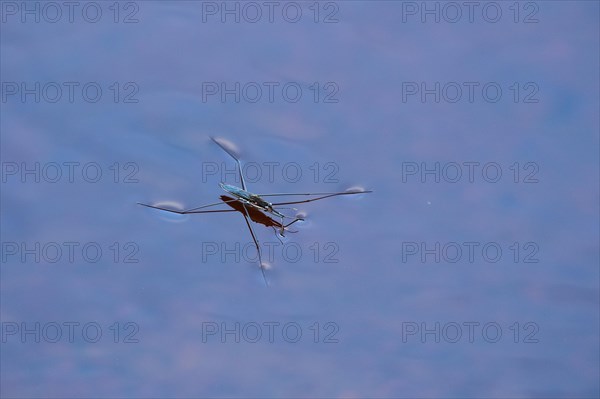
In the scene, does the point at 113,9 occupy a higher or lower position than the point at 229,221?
higher

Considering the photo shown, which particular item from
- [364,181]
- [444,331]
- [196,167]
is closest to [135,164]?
[196,167]

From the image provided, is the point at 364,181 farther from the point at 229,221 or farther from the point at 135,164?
the point at 135,164

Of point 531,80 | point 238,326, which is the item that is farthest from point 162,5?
point 531,80

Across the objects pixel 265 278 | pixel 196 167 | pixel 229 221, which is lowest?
pixel 265 278

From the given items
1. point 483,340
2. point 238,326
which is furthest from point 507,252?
point 238,326

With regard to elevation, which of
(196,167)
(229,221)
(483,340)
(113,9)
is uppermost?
(113,9)

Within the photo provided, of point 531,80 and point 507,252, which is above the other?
point 531,80

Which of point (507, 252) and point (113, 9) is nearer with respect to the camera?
point (507, 252)

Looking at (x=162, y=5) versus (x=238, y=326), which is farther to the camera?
(x=162, y=5)

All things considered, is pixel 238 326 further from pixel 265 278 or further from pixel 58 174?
pixel 58 174
